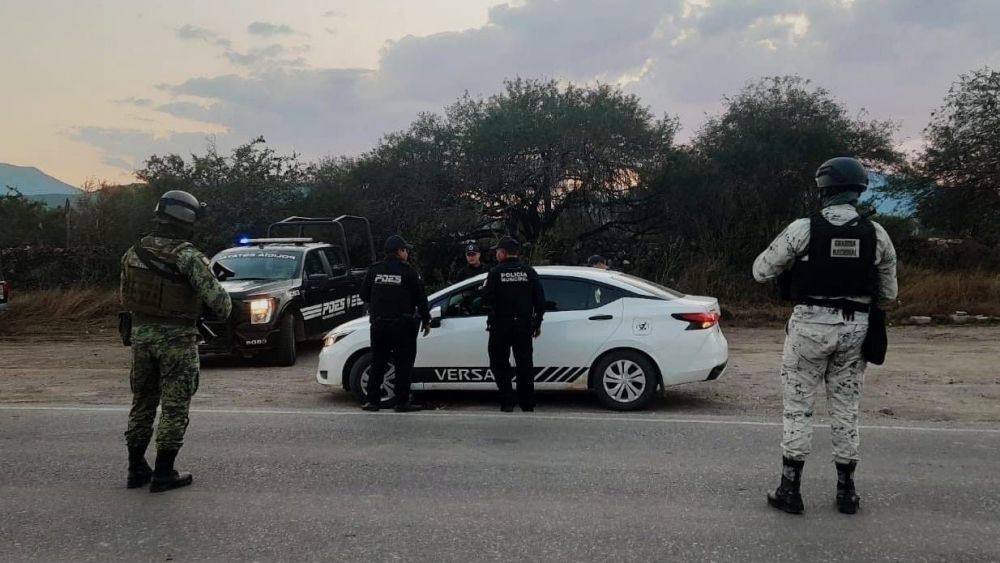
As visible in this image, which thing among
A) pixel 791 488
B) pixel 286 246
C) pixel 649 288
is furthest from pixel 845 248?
pixel 286 246

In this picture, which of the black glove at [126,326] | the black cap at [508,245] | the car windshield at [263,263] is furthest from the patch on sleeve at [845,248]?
the car windshield at [263,263]

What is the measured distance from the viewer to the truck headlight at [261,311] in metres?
10.6

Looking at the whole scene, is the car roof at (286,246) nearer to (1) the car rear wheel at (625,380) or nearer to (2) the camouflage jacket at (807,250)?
(1) the car rear wheel at (625,380)

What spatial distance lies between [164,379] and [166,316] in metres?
0.40

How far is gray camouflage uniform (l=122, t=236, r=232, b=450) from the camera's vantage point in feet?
15.8

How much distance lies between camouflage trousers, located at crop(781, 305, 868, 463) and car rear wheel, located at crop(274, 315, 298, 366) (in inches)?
321

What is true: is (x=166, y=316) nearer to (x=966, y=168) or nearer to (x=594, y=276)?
(x=594, y=276)

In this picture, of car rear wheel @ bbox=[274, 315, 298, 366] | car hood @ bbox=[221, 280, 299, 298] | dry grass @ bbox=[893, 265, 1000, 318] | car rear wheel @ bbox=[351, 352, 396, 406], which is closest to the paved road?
car rear wheel @ bbox=[351, 352, 396, 406]

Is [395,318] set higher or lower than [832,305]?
lower

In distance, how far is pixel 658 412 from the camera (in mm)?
7508

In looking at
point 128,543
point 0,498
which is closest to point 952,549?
point 128,543

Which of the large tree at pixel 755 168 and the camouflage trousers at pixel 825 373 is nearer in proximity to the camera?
the camouflage trousers at pixel 825 373

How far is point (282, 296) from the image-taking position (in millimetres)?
11055

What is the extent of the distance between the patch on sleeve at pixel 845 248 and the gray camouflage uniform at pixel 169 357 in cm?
371
